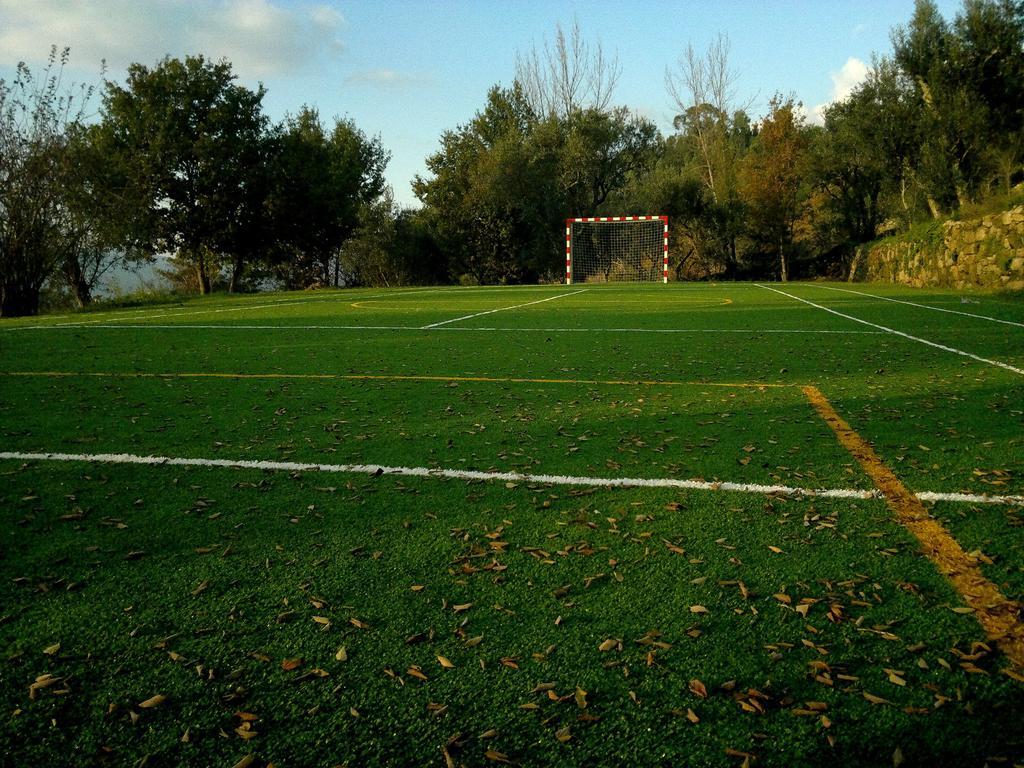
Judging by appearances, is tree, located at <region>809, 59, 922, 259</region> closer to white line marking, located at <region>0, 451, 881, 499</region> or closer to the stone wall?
the stone wall

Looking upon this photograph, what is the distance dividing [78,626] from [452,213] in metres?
34.6

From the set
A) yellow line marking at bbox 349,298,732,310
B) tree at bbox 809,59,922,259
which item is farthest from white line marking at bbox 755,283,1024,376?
tree at bbox 809,59,922,259

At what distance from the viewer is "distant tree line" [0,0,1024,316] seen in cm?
1861

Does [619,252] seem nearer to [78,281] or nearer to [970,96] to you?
[970,96]

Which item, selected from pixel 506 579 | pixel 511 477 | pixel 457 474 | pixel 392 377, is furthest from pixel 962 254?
pixel 506 579

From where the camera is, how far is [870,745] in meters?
1.61

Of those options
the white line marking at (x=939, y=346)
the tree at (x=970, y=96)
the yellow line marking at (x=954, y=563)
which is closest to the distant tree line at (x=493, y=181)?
the tree at (x=970, y=96)

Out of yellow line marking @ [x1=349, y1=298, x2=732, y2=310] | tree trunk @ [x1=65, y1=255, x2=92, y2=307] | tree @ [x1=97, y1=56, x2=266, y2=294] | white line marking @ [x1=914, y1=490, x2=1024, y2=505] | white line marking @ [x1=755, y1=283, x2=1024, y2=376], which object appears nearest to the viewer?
white line marking @ [x1=914, y1=490, x2=1024, y2=505]

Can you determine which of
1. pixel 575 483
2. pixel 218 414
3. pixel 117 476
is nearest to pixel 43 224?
pixel 218 414

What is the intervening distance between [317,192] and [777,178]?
785 inches

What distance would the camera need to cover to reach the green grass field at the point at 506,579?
1.69 meters

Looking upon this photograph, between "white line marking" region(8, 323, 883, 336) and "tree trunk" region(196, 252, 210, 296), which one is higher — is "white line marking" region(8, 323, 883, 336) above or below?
below

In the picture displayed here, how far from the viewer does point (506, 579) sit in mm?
2439

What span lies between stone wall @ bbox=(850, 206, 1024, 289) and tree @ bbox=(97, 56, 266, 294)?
81.5 ft
